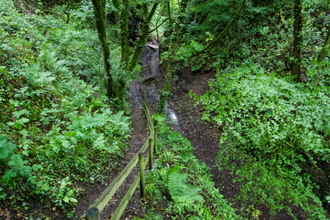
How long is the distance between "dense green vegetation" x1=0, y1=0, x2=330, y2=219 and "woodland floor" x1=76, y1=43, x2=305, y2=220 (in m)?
0.36

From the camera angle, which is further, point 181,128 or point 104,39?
point 181,128

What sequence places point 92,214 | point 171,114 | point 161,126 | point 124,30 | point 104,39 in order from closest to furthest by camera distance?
point 92,214, point 104,39, point 124,30, point 161,126, point 171,114

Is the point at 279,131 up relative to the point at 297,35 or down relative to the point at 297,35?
down

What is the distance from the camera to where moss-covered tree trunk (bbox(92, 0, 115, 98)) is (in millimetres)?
7137

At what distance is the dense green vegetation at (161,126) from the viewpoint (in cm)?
386

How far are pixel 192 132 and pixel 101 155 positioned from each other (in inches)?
232

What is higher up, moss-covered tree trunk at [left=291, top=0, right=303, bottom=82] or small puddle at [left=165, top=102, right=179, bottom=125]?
moss-covered tree trunk at [left=291, top=0, right=303, bottom=82]

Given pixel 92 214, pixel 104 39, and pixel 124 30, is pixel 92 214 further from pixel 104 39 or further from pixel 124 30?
pixel 124 30

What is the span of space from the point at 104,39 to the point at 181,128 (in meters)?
6.06

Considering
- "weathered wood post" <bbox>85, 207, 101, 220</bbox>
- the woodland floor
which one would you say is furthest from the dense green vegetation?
"weathered wood post" <bbox>85, 207, 101, 220</bbox>

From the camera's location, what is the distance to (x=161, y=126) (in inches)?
388

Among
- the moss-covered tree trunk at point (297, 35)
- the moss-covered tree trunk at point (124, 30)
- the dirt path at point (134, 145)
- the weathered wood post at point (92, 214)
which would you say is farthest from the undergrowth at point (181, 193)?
the moss-covered tree trunk at point (297, 35)

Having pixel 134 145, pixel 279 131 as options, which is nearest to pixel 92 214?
pixel 279 131

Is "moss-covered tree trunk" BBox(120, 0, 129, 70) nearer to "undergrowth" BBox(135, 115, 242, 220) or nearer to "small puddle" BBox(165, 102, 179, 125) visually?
"small puddle" BBox(165, 102, 179, 125)
